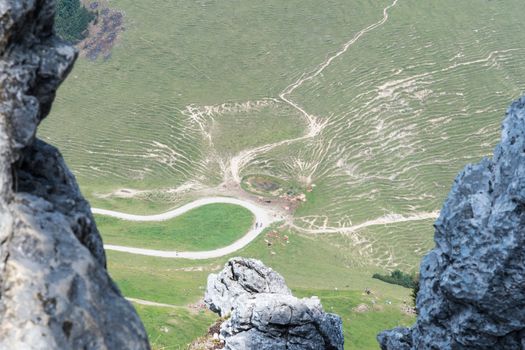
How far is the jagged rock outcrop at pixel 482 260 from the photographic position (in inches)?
720

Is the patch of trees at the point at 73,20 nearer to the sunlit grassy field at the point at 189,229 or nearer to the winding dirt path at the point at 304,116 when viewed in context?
the winding dirt path at the point at 304,116

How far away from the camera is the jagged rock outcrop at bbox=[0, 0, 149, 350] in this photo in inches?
344

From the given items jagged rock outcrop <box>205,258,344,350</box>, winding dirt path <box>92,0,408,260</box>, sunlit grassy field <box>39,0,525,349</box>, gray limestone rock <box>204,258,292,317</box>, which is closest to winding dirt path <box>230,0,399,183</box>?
winding dirt path <box>92,0,408,260</box>

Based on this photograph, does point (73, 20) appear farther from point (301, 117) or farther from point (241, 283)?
point (241, 283)

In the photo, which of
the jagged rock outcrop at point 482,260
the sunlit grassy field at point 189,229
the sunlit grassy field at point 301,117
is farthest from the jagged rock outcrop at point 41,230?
the sunlit grassy field at point 189,229

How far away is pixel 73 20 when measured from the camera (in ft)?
457

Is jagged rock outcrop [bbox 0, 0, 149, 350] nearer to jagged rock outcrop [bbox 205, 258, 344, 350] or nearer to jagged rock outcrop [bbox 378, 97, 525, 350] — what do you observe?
jagged rock outcrop [bbox 378, 97, 525, 350]

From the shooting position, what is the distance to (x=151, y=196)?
9762cm

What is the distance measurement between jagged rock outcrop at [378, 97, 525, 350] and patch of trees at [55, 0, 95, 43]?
130158mm

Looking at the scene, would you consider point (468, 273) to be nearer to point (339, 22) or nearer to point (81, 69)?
point (81, 69)

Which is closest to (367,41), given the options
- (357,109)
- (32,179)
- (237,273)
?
(357,109)

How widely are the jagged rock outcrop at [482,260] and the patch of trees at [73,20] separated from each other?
427 ft

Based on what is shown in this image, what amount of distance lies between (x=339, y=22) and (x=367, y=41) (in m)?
11.7

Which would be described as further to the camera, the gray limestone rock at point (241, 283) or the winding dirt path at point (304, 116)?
the winding dirt path at point (304, 116)
